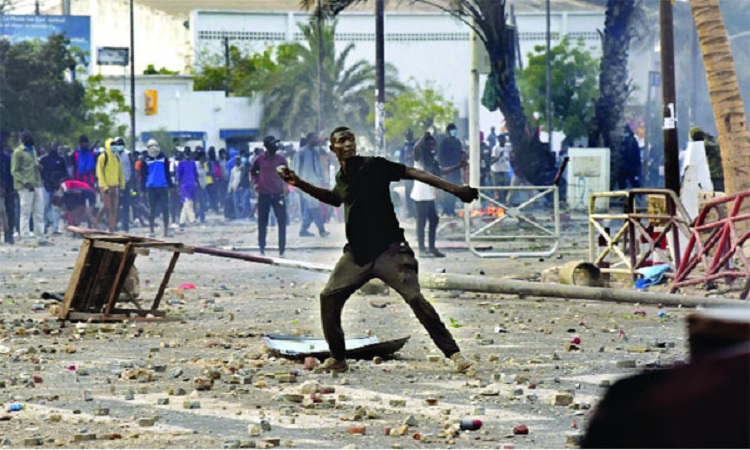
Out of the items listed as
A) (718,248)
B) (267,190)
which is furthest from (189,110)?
(718,248)

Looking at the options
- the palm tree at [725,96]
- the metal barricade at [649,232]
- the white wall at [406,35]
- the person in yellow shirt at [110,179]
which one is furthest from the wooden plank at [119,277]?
the white wall at [406,35]

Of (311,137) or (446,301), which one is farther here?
(311,137)

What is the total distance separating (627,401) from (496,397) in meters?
7.19

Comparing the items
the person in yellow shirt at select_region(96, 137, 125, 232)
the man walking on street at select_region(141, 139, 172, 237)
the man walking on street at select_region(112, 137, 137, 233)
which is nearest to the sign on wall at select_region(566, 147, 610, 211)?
the man walking on street at select_region(141, 139, 172, 237)

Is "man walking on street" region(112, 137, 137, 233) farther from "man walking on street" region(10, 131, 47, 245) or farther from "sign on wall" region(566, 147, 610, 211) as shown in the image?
"sign on wall" region(566, 147, 610, 211)

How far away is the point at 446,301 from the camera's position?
1627 cm

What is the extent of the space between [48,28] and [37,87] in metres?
8.92

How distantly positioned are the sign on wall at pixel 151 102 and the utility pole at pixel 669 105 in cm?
6052

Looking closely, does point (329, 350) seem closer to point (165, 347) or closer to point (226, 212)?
point (165, 347)

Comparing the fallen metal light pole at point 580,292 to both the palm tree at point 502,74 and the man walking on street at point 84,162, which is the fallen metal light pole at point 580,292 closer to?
the palm tree at point 502,74

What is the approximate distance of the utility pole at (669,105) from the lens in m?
19.0

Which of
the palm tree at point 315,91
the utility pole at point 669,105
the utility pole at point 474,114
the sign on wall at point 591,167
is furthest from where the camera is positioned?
the palm tree at point 315,91

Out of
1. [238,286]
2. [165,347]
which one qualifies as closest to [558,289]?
[165,347]

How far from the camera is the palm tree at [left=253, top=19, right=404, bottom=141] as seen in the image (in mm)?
78500
